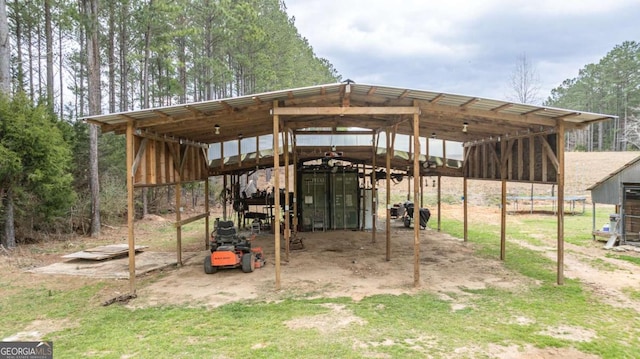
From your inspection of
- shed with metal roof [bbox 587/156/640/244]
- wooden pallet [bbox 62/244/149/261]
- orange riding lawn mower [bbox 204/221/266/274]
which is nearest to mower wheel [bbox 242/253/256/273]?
orange riding lawn mower [bbox 204/221/266/274]

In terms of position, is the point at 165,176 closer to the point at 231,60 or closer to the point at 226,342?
the point at 226,342

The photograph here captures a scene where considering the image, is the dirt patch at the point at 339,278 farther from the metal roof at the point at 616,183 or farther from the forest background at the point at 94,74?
the forest background at the point at 94,74

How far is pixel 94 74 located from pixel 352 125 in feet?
28.4

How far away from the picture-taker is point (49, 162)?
909 cm

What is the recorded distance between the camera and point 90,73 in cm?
1152

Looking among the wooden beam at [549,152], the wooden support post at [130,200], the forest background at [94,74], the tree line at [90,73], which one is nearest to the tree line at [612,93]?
the forest background at [94,74]

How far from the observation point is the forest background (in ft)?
29.7

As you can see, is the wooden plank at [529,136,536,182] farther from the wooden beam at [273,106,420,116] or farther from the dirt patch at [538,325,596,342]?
the dirt patch at [538,325,596,342]

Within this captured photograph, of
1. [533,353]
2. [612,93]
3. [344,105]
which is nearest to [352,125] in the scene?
[344,105]

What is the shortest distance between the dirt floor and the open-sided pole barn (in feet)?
1.82

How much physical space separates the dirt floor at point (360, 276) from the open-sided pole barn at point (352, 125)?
0.56 metres

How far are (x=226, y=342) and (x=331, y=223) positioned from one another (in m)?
10.1

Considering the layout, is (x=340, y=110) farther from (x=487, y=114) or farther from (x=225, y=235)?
(x=225, y=235)

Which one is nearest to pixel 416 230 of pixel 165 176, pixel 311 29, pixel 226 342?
pixel 226 342
